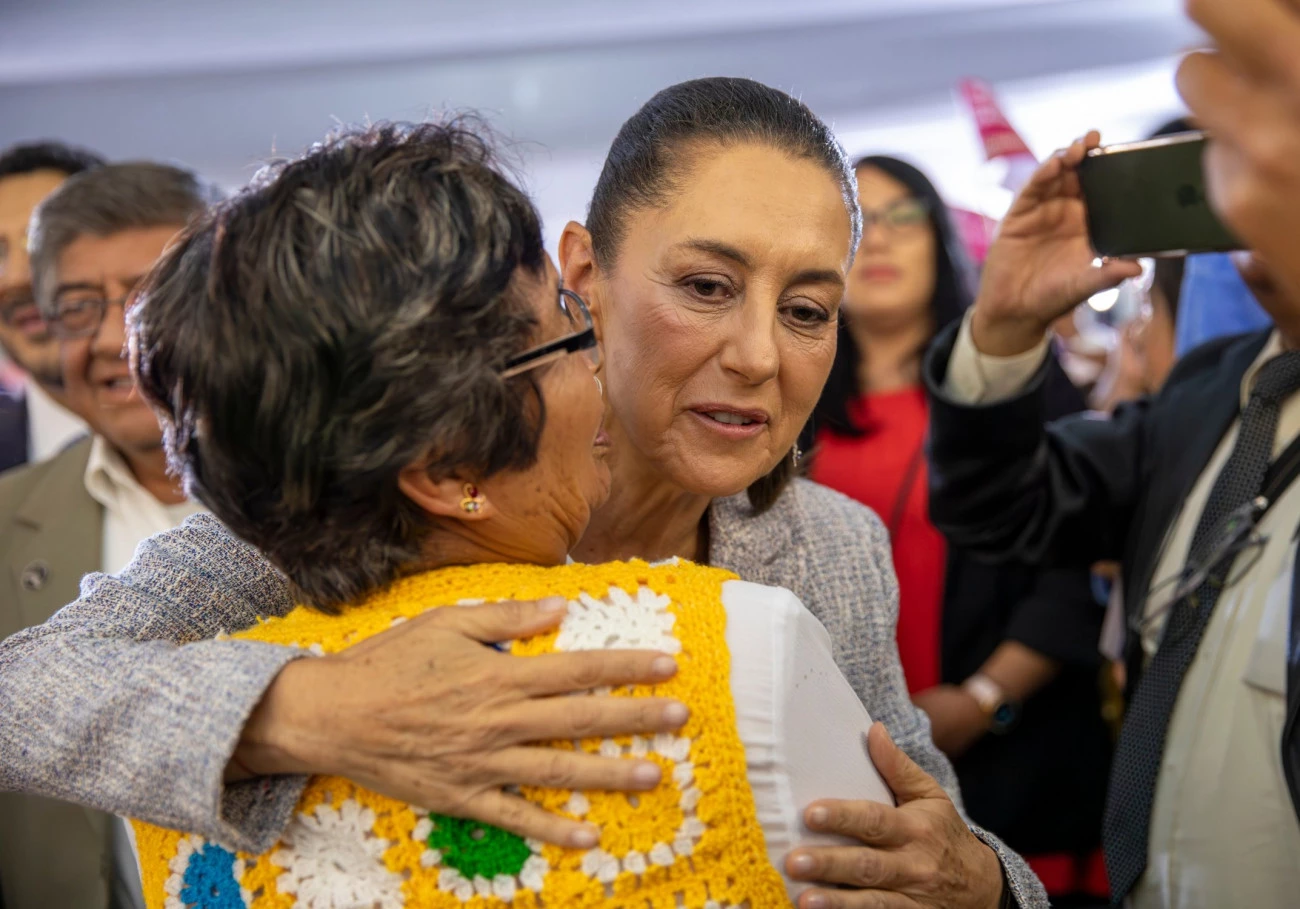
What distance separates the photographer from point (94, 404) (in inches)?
95.2

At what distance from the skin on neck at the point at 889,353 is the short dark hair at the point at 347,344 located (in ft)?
6.46

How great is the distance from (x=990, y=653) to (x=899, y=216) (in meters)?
1.15

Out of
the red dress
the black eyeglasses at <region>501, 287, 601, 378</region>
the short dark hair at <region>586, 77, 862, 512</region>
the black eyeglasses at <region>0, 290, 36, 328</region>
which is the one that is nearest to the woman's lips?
the short dark hair at <region>586, 77, 862, 512</region>

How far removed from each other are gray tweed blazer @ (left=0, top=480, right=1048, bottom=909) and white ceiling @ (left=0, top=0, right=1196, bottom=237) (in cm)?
524

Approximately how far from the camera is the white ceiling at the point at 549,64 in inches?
265

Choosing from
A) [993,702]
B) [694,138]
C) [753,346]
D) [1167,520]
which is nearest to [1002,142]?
[1167,520]

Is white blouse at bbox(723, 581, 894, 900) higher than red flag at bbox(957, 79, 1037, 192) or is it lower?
lower

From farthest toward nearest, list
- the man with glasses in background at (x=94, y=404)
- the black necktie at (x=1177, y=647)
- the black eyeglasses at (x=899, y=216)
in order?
the black eyeglasses at (x=899, y=216), the man with glasses in background at (x=94, y=404), the black necktie at (x=1177, y=647)

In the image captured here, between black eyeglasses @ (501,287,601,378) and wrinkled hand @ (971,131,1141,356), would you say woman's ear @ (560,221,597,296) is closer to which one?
black eyeglasses @ (501,287,601,378)

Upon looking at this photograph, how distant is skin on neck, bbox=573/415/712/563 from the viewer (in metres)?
1.78

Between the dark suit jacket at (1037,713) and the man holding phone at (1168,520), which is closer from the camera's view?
the man holding phone at (1168,520)

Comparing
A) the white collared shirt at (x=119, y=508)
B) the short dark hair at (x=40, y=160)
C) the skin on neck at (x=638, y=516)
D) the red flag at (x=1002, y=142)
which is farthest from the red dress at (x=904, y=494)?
the short dark hair at (x=40, y=160)

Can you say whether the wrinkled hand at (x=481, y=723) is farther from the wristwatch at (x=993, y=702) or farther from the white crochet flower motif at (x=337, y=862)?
the wristwatch at (x=993, y=702)

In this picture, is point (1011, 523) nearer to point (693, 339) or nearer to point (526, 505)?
point (693, 339)
